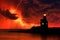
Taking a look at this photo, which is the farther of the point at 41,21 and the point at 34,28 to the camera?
the point at 34,28

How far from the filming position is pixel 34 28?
257 feet

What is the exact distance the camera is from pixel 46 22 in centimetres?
7212

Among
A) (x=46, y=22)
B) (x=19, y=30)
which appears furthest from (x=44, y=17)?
(x=19, y=30)

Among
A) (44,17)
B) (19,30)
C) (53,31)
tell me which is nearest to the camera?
(44,17)

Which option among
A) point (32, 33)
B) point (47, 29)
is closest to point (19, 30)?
point (32, 33)

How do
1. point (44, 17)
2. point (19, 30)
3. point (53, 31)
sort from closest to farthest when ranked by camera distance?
point (44, 17) < point (53, 31) < point (19, 30)

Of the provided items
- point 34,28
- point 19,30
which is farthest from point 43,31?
point 19,30

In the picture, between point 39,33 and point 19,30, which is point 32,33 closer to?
point 39,33

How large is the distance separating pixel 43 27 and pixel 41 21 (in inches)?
57.5

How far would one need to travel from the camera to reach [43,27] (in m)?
72.3

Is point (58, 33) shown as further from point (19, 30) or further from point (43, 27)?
point (19, 30)

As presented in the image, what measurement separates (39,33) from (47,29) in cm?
450

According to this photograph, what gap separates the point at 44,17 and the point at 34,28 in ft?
25.0

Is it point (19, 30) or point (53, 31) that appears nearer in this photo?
point (53, 31)
